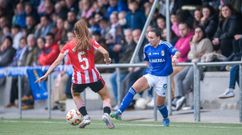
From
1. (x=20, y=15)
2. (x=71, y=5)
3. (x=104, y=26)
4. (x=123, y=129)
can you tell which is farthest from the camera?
(x=20, y=15)

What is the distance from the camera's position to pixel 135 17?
22.2m

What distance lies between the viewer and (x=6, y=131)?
48.2 feet

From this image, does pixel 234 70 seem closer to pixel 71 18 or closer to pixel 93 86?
pixel 93 86

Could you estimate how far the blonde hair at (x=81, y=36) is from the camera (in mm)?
14820

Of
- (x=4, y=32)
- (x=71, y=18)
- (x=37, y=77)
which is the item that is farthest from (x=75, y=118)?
(x=4, y=32)

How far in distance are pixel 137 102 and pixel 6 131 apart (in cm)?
632

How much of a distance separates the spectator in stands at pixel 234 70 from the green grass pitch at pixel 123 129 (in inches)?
57.4

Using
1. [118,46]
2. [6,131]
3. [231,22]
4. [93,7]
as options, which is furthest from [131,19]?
[6,131]

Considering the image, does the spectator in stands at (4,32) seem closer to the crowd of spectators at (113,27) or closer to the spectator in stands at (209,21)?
the crowd of spectators at (113,27)

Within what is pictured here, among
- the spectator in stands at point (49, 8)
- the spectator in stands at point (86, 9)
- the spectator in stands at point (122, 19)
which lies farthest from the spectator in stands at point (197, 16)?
the spectator in stands at point (49, 8)

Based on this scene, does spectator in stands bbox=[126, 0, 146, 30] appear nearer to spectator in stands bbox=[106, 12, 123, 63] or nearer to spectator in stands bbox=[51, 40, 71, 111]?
spectator in stands bbox=[106, 12, 123, 63]

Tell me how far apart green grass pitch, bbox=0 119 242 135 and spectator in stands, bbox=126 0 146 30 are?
5491mm

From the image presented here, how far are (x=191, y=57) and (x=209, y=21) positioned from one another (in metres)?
1.06

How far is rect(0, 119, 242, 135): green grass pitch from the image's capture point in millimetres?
13852
